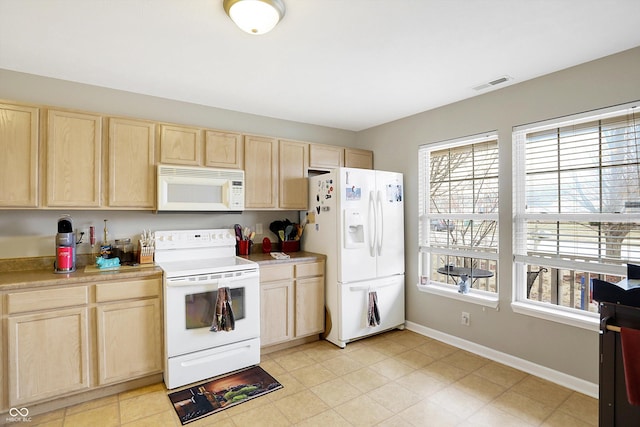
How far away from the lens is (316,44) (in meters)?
2.20

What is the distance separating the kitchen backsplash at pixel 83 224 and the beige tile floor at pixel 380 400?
1.26 m

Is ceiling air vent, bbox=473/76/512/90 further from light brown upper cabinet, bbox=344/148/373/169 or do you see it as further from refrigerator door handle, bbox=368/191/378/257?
light brown upper cabinet, bbox=344/148/373/169

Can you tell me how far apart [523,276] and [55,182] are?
3.96 metres

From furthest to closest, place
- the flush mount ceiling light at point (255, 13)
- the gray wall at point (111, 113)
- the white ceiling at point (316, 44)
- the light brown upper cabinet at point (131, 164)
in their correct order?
the light brown upper cabinet at point (131, 164) < the gray wall at point (111, 113) < the white ceiling at point (316, 44) < the flush mount ceiling light at point (255, 13)

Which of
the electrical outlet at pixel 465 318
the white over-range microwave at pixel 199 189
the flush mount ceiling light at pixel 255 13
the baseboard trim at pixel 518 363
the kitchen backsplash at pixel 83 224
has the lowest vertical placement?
the baseboard trim at pixel 518 363

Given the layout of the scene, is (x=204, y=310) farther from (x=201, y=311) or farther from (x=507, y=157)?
(x=507, y=157)

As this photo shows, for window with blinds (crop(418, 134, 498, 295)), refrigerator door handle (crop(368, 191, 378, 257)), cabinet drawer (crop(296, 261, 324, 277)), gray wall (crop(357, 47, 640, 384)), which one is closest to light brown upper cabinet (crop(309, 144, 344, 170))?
gray wall (crop(357, 47, 640, 384))

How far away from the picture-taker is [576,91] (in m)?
2.52

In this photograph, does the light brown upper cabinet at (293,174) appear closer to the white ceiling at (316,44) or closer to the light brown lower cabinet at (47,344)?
the white ceiling at (316,44)

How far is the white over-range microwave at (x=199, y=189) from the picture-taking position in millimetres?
2875

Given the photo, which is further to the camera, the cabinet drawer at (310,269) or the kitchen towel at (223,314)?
the cabinet drawer at (310,269)

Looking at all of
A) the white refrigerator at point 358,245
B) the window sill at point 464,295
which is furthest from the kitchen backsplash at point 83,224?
the window sill at point 464,295

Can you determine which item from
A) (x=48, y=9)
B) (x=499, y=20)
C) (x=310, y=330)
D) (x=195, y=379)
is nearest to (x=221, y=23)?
(x=48, y=9)

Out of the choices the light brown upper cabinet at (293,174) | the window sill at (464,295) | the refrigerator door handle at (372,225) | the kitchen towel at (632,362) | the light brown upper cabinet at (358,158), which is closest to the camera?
the kitchen towel at (632,362)
